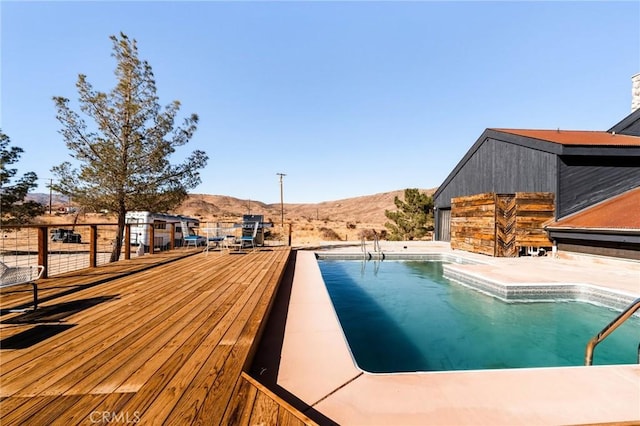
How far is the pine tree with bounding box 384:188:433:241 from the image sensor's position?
17.3 meters

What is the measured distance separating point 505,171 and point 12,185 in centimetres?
2074

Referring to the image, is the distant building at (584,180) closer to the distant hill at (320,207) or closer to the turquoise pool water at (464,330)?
the turquoise pool water at (464,330)

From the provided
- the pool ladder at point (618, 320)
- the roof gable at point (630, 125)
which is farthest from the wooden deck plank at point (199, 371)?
the roof gable at point (630, 125)

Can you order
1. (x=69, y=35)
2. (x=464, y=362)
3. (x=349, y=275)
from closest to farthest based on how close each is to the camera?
1. (x=464, y=362)
2. (x=69, y=35)
3. (x=349, y=275)

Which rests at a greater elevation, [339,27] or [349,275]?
[339,27]

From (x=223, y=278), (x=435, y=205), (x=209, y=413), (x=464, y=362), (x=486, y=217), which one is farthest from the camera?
(x=435, y=205)

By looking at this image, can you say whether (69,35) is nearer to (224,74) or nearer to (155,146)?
(155,146)

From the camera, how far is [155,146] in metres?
10.2

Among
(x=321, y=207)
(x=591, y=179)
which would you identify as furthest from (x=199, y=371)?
(x=321, y=207)

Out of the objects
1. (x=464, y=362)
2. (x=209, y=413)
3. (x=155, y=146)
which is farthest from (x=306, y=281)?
(x=155, y=146)

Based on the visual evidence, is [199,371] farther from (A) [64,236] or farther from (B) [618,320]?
(A) [64,236]

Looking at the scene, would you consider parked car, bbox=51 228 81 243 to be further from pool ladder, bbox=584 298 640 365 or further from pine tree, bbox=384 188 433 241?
pool ladder, bbox=584 298 640 365

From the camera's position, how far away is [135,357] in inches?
81.4

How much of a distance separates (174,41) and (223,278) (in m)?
8.34
